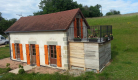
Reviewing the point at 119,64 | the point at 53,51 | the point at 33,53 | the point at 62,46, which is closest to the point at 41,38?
the point at 53,51

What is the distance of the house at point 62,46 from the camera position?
7973 millimetres

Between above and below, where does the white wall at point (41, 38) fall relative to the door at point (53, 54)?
above

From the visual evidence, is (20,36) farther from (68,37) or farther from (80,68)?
(80,68)

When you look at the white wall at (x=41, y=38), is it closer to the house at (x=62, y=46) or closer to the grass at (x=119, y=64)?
the house at (x=62, y=46)

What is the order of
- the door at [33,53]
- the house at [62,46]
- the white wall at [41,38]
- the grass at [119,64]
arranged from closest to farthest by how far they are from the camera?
the grass at [119,64] < the house at [62,46] < the white wall at [41,38] < the door at [33,53]

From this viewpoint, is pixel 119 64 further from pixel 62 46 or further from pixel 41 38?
pixel 41 38

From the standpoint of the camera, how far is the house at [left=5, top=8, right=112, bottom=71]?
7.97m

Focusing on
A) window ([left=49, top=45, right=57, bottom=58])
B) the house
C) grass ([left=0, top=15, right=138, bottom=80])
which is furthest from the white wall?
grass ([left=0, top=15, right=138, bottom=80])

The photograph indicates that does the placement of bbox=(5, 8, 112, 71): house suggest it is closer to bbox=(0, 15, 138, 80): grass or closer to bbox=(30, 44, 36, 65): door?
bbox=(30, 44, 36, 65): door

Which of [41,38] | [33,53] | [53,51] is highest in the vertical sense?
[41,38]

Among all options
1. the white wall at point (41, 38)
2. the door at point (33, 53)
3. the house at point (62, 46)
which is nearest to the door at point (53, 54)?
the house at point (62, 46)

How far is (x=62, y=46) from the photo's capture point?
8742 mm

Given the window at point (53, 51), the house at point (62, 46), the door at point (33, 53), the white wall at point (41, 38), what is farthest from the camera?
the door at point (33, 53)

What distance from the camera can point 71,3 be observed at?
4094 centimetres
